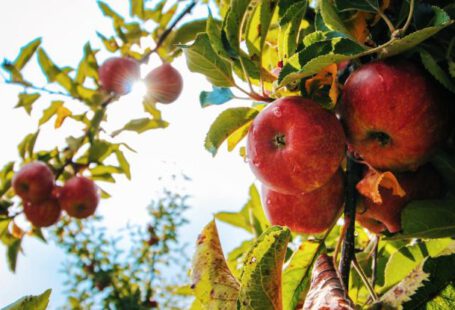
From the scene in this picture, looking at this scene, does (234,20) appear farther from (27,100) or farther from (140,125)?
(27,100)

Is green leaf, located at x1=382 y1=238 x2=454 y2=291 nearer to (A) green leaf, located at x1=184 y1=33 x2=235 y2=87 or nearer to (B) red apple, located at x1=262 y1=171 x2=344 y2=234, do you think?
(B) red apple, located at x1=262 y1=171 x2=344 y2=234

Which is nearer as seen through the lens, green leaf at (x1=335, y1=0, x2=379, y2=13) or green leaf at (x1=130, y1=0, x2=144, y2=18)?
green leaf at (x1=335, y1=0, x2=379, y2=13)

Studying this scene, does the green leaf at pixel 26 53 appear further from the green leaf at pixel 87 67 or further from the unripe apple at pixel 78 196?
the unripe apple at pixel 78 196

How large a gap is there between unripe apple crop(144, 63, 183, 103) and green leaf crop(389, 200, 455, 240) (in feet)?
6.66

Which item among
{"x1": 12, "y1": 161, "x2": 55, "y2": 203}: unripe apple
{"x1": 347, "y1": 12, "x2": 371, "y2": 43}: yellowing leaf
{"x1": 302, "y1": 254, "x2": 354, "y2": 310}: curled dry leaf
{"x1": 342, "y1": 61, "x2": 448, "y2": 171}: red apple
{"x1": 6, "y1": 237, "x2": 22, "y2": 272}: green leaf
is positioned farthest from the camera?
{"x1": 6, "y1": 237, "x2": 22, "y2": 272}: green leaf

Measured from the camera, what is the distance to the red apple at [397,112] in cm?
69

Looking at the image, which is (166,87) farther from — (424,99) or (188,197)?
(188,197)

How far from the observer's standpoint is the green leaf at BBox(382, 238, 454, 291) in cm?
93

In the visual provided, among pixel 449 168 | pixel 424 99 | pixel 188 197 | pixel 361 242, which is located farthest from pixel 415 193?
pixel 188 197

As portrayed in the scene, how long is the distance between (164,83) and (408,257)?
192 centimetres

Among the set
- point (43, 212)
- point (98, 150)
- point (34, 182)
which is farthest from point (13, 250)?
point (98, 150)

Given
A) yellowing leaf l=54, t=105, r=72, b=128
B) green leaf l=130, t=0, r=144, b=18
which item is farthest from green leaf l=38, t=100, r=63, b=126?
green leaf l=130, t=0, r=144, b=18

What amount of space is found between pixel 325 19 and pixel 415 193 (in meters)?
0.33

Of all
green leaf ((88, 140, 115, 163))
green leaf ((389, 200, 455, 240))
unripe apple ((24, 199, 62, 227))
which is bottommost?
unripe apple ((24, 199, 62, 227))
